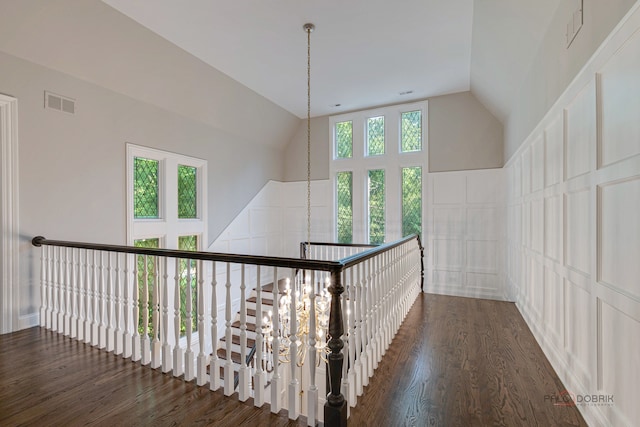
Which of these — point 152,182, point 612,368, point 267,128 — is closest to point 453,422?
point 612,368

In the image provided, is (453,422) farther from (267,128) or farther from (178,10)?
(267,128)

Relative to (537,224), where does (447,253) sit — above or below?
below

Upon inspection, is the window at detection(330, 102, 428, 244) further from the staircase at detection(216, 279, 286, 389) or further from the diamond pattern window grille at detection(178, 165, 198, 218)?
the diamond pattern window grille at detection(178, 165, 198, 218)

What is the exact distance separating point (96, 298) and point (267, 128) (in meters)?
4.67

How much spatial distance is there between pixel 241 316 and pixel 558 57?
3094 millimetres

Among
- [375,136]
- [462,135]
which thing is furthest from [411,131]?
[462,135]

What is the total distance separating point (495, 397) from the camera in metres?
2.10

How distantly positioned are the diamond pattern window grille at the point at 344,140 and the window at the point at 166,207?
118 inches

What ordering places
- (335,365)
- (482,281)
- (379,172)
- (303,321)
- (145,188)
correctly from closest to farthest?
(335,365), (303,321), (145,188), (482,281), (379,172)

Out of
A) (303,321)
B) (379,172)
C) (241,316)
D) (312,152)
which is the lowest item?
(303,321)

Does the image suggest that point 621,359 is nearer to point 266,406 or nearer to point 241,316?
point 266,406

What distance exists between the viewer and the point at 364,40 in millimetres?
3963

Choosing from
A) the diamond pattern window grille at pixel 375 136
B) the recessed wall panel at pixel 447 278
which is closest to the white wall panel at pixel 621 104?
the recessed wall panel at pixel 447 278

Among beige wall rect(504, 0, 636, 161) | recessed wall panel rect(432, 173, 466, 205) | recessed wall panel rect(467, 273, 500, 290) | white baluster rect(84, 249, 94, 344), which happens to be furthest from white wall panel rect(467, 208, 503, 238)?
white baluster rect(84, 249, 94, 344)
